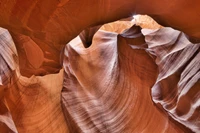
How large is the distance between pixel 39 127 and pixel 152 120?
0.87 ft

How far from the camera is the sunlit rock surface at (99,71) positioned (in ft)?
2.07

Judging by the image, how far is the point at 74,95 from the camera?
2.81ft

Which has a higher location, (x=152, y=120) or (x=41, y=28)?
(x=41, y=28)

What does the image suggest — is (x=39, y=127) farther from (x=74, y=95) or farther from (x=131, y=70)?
(x=131, y=70)

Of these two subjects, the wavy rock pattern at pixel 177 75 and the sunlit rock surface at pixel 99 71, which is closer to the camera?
the sunlit rock surface at pixel 99 71

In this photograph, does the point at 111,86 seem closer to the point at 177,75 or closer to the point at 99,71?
the point at 99,71

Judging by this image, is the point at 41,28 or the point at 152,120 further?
the point at 152,120

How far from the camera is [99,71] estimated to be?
91 centimetres

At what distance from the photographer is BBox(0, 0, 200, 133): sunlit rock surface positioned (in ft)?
2.07

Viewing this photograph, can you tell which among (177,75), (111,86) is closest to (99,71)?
(111,86)

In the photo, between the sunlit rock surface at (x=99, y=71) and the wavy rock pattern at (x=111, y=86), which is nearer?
the sunlit rock surface at (x=99, y=71)

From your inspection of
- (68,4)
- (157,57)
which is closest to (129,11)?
(68,4)

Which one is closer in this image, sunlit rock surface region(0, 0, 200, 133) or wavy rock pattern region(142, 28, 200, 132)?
sunlit rock surface region(0, 0, 200, 133)

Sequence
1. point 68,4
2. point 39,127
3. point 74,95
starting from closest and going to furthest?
1. point 68,4
2. point 39,127
3. point 74,95
